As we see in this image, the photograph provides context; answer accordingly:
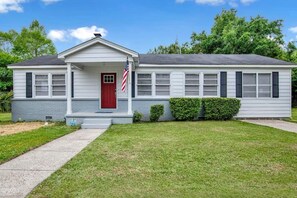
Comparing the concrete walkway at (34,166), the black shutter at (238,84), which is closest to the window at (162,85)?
the black shutter at (238,84)

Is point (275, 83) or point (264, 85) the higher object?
point (275, 83)

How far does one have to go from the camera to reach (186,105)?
1298cm

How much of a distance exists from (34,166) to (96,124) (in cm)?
607

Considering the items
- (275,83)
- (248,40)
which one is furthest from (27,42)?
(275,83)

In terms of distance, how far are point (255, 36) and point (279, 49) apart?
2.81 m

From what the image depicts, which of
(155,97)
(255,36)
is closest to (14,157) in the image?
(155,97)

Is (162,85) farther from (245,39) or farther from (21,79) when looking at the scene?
(245,39)

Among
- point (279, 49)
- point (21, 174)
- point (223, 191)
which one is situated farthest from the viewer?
point (279, 49)

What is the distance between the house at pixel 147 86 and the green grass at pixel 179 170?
6.44 metres

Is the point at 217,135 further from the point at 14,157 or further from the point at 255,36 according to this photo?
the point at 255,36

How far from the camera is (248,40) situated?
1020 inches

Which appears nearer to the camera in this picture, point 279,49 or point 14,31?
point 279,49

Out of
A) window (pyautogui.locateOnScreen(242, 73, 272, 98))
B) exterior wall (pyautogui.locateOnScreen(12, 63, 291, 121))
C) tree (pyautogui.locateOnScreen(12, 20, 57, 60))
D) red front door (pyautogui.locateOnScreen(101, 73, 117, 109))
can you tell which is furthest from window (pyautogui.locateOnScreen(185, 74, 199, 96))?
tree (pyautogui.locateOnScreen(12, 20, 57, 60))

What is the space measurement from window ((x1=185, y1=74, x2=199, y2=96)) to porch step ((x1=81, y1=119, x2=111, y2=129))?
16.0 feet
